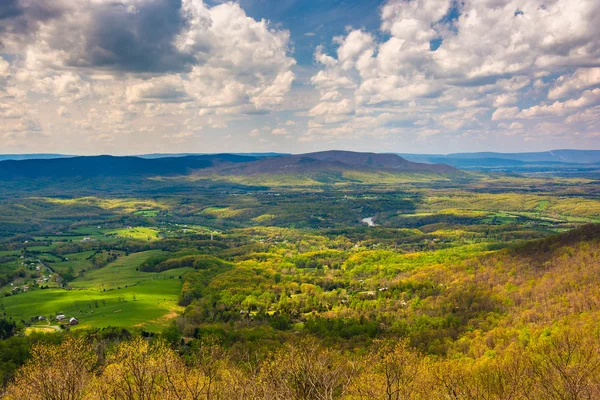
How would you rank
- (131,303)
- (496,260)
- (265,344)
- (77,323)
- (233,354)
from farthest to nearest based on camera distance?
(496,260)
(131,303)
(77,323)
(265,344)
(233,354)

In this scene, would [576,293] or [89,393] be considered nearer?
[89,393]

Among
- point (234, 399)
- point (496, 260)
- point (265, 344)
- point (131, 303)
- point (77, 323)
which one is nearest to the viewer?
point (234, 399)

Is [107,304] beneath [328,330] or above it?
beneath

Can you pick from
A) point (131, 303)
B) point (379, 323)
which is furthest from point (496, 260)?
point (131, 303)

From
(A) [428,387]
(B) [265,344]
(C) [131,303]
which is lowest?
(C) [131,303]

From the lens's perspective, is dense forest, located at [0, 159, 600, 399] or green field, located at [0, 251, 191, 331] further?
green field, located at [0, 251, 191, 331]

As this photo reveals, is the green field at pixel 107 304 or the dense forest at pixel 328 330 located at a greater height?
the dense forest at pixel 328 330

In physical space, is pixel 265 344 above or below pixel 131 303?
above

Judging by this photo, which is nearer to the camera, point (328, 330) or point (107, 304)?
point (328, 330)

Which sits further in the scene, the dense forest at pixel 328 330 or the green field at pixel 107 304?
the green field at pixel 107 304

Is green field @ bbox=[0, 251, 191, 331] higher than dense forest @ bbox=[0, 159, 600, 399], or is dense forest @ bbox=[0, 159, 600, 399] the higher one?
dense forest @ bbox=[0, 159, 600, 399]

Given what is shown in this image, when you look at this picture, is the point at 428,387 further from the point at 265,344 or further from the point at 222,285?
the point at 222,285
